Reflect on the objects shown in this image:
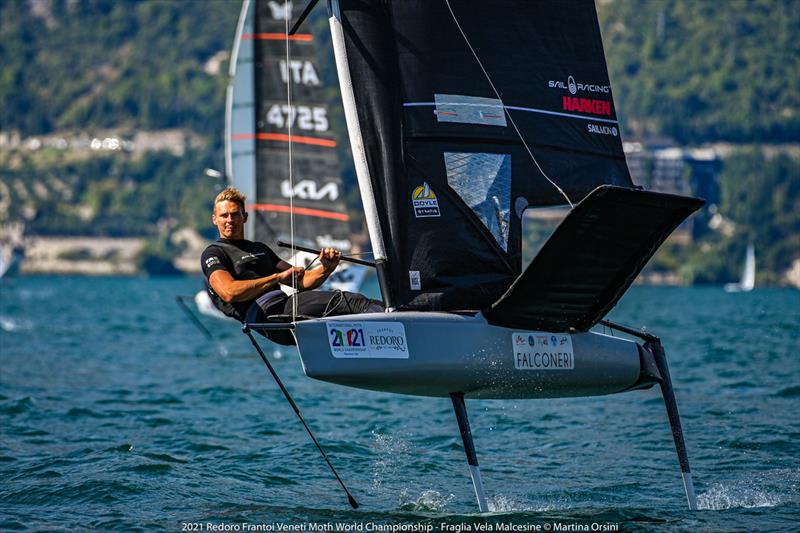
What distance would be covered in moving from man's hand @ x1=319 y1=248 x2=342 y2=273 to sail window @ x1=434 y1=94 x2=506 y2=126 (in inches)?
52.2

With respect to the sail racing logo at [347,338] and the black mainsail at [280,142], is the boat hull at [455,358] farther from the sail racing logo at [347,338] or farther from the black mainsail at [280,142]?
the black mainsail at [280,142]

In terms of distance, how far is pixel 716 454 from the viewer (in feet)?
34.5

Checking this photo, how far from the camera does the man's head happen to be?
8.24 metres

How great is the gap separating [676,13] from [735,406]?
7447 inches

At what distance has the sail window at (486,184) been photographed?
8.62m

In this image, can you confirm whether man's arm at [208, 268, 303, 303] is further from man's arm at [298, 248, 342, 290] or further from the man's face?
the man's face

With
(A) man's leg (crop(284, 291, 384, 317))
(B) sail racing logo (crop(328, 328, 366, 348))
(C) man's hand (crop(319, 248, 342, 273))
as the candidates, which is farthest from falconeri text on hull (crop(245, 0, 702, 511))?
(C) man's hand (crop(319, 248, 342, 273))

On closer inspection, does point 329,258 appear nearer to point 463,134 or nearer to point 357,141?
point 357,141

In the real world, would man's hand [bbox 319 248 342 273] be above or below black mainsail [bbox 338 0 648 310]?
below

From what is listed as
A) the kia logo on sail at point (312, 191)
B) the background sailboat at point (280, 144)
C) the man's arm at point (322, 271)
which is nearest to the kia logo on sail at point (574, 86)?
the man's arm at point (322, 271)

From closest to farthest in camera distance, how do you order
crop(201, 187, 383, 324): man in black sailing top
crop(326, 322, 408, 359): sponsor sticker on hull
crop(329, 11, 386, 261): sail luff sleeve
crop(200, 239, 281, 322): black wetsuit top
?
crop(326, 322, 408, 359): sponsor sticker on hull, crop(201, 187, 383, 324): man in black sailing top, crop(200, 239, 281, 322): black wetsuit top, crop(329, 11, 386, 261): sail luff sleeve

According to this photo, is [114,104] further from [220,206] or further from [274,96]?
[220,206]

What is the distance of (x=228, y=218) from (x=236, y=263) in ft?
0.97

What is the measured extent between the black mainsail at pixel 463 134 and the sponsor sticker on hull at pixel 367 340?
457 mm
